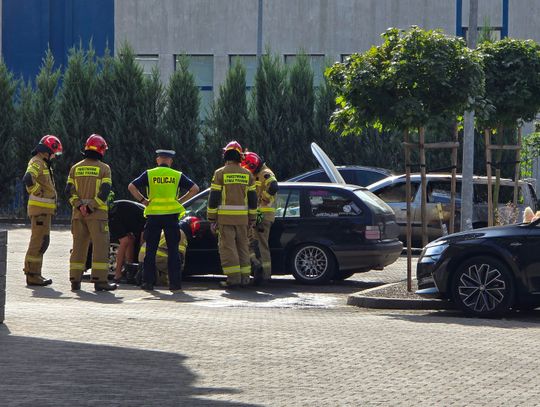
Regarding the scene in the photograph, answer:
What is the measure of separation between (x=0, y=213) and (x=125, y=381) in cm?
2926

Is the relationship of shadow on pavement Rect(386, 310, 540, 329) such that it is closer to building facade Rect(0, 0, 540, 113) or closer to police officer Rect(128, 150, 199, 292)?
police officer Rect(128, 150, 199, 292)

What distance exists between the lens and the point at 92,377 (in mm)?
9250

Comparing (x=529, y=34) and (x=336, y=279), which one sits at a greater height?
(x=529, y=34)

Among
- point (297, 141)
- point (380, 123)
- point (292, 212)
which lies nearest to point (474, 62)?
point (380, 123)

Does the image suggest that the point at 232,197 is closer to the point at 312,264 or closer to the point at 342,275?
the point at 312,264

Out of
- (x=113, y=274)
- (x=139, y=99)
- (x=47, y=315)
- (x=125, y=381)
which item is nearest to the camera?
(x=125, y=381)

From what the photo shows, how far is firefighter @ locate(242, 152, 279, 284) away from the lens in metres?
17.9

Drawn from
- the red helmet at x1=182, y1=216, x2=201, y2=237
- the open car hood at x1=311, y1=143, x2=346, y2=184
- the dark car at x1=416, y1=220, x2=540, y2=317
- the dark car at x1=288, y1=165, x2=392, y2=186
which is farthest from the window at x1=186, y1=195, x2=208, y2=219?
the dark car at x1=288, y1=165, x2=392, y2=186

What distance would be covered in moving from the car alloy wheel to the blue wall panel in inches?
1115

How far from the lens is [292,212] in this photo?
1852 cm

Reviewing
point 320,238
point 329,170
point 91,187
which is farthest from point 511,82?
point 91,187

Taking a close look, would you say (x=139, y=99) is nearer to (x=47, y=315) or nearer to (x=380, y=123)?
(x=380, y=123)

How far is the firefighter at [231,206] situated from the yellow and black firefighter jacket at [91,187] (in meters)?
1.55

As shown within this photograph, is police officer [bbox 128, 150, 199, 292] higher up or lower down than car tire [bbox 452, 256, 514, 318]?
higher up
